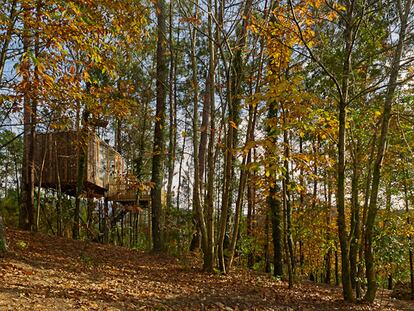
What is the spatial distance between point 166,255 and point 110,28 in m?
8.09

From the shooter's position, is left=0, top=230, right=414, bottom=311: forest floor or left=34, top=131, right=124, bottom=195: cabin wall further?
left=34, top=131, right=124, bottom=195: cabin wall

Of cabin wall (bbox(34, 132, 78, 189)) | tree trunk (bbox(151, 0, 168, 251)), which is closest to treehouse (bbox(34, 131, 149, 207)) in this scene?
cabin wall (bbox(34, 132, 78, 189))

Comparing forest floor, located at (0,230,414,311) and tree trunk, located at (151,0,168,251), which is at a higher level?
tree trunk, located at (151,0,168,251)

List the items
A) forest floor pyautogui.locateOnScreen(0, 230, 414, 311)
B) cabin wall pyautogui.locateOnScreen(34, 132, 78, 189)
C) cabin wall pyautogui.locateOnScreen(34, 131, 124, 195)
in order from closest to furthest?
forest floor pyautogui.locateOnScreen(0, 230, 414, 311) → cabin wall pyautogui.locateOnScreen(34, 131, 124, 195) → cabin wall pyautogui.locateOnScreen(34, 132, 78, 189)

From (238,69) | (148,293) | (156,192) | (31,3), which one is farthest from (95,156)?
(31,3)

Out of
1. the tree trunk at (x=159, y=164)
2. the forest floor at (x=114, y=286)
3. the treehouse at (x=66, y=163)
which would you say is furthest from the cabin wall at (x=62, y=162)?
the forest floor at (x=114, y=286)

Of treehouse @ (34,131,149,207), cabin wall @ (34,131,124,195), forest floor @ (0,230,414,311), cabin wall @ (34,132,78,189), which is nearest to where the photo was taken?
forest floor @ (0,230,414,311)

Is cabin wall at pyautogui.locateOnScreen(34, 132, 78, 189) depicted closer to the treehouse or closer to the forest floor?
the treehouse

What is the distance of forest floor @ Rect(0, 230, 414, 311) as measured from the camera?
4977 mm

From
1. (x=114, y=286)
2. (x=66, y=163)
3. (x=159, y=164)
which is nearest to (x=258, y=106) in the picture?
(x=159, y=164)

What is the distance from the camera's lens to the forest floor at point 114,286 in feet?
16.3

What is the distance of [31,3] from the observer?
4.82 meters

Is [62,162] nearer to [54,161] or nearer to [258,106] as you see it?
[54,161]

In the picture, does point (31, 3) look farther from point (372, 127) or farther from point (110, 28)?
point (372, 127)
